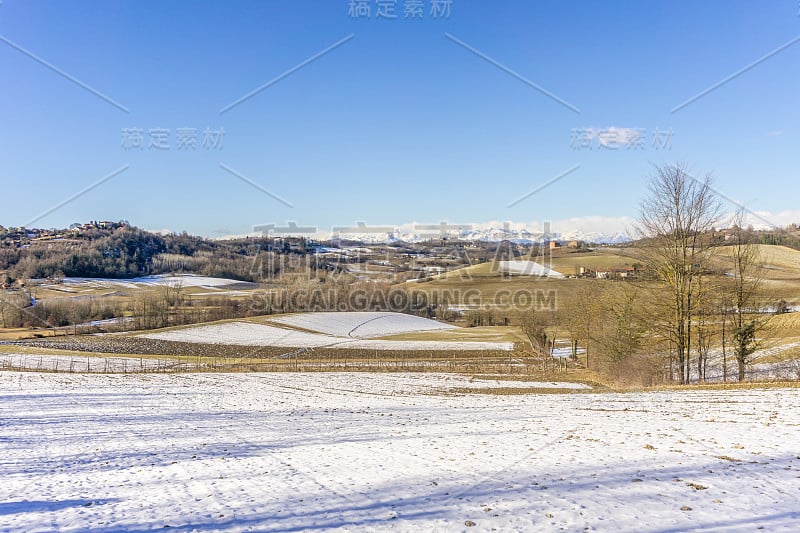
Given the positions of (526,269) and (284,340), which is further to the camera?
(526,269)

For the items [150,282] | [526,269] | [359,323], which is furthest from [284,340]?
[150,282]

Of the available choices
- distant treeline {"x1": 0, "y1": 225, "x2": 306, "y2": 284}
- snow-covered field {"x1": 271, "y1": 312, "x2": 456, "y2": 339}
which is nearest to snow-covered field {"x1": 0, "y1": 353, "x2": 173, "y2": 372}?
snow-covered field {"x1": 271, "y1": 312, "x2": 456, "y2": 339}

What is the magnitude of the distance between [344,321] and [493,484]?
266 ft

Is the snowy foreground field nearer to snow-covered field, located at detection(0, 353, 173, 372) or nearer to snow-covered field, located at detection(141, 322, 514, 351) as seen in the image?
snow-covered field, located at detection(0, 353, 173, 372)

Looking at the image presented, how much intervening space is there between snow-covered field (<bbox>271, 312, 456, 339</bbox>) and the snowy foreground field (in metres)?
57.8

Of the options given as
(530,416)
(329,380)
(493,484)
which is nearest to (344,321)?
(329,380)

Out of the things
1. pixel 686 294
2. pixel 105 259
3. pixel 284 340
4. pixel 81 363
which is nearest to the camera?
pixel 686 294

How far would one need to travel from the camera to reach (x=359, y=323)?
91438 millimetres

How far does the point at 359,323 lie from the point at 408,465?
78117 millimetres

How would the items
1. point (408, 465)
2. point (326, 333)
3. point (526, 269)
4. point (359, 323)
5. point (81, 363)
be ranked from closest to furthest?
point (408, 465) → point (81, 363) → point (326, 333) → point (359, 323) → point (526, 269)

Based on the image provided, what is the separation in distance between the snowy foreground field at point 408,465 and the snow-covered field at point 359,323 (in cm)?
5780

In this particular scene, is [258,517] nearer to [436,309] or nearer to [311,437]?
[311,437]

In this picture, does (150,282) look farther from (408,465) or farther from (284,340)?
(408,465)

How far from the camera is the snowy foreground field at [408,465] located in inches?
389
